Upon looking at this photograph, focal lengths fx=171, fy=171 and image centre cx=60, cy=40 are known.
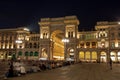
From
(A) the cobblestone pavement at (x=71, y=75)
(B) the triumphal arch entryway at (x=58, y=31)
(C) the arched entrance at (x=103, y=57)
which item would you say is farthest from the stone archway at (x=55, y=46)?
(A) the cobblestone pavement at (x=71, y=75)

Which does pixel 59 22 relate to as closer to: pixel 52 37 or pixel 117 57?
pixel 52 37

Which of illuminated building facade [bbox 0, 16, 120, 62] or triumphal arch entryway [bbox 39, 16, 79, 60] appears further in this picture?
triumphal arch entryway [bbox 39, 16, 79, 60]

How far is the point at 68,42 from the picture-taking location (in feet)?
269

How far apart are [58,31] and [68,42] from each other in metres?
9.13

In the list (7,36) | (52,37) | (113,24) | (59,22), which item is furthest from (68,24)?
(7,36)

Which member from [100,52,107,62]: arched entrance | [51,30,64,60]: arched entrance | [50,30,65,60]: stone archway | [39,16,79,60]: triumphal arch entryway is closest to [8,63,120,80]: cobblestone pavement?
[39,16,79,60]: triumphal arch entryway

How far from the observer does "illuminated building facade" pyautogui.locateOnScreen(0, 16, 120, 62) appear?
7888 centimetres

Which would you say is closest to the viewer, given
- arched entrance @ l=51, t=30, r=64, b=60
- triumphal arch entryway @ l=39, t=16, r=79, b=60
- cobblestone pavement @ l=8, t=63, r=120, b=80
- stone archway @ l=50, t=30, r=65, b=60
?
cobblestone pavement @ l=8, t=63, r=120, b=80

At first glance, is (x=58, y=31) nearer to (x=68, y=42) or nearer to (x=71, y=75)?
(x=68, y=42)

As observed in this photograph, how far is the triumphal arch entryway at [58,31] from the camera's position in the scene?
268 ft

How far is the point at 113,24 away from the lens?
3127 inches

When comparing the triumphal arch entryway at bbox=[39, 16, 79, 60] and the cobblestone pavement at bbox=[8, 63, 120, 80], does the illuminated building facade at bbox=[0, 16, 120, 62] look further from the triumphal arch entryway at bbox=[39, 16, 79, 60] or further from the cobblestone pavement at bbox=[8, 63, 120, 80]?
the cobblestone pavement at bbox=[8, 63, 120, 80]

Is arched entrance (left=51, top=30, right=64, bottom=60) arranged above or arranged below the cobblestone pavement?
above

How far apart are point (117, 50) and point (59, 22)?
30.5 meters
